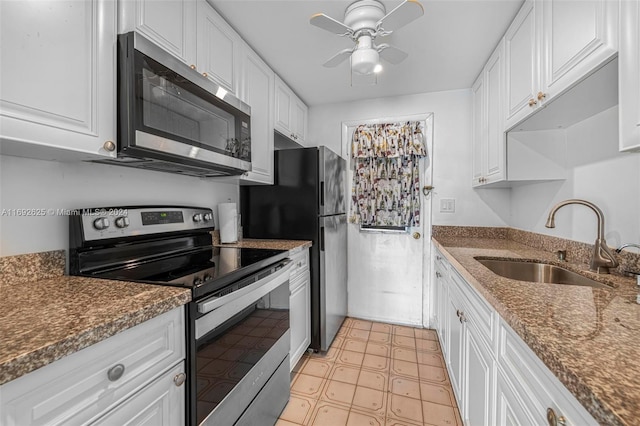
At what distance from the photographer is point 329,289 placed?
7.61ft

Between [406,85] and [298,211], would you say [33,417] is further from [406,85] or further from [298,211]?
[406,85]

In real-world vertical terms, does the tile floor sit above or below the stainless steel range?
below

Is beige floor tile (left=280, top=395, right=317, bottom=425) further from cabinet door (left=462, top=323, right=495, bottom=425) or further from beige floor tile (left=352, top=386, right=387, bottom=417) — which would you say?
cabinet door (left=462, top=323, right=495, bottom=425)

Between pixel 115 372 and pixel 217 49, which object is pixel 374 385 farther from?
pixel 217 49

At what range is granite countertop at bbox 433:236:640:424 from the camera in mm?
431

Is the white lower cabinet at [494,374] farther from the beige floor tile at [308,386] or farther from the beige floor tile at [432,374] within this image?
the beige floor tile at [308,386]

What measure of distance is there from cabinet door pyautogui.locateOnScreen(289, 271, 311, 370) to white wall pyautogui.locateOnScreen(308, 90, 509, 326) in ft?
3.03

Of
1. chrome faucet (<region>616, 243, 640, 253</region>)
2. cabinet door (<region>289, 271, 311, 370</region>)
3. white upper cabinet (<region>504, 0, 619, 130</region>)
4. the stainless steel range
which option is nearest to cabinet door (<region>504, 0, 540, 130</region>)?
white upper cabinet (<region>504, 0, 619, 130</region>)

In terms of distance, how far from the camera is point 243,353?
3.98ft

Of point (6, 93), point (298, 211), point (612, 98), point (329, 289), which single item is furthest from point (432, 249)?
point (6, 93)

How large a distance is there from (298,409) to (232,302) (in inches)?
38.5

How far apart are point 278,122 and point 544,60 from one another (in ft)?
5.71

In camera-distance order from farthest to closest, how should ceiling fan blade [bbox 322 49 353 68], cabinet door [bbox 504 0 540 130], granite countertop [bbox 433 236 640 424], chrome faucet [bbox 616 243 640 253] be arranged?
1. ceiling fan blade [bbox 322 49 353 68]
2. cabinet door [bbox 504 0 540 130]
3. chrome faucet [bbox 616 243 640 253]
4. granite countertop [bbox 433 236 640 424]

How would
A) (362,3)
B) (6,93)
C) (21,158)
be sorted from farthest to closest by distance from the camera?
1. (362,3)
2. (21,158)
3. (6,93)
